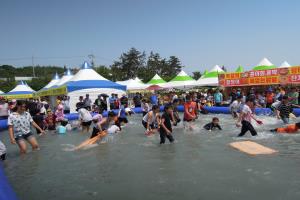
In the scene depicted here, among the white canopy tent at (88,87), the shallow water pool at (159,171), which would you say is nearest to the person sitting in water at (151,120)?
the shallow water pool at (159,171)

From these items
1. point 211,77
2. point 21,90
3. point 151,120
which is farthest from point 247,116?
point 21,90

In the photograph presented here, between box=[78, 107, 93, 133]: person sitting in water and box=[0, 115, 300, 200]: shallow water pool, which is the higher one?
box=[78, 107, 93, 133]: person sitting in water

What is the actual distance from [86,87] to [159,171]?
16.3m

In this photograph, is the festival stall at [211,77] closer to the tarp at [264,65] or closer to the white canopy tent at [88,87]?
the tarp at [264,65]

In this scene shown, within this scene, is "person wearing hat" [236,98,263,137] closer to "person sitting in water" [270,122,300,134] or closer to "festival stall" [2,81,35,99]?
"person sitting in water" [270,122,300,134]

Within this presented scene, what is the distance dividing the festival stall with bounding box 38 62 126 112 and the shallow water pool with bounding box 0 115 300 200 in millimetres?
11795

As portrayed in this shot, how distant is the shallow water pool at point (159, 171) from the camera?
499cm

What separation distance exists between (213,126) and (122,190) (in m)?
6.92

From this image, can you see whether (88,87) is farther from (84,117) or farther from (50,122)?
(84,117)

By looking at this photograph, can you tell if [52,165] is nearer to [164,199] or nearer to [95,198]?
[95,198]

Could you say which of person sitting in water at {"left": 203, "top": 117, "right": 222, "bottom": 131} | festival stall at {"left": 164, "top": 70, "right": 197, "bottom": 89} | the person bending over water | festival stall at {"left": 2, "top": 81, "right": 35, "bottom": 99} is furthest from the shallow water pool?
festival stall at {"left": 2, "top": 81, "right": 35, "bottom": 99}

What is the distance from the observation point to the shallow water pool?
4992 millimetres

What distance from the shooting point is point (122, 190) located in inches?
205

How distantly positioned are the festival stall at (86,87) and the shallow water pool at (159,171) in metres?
11.8
